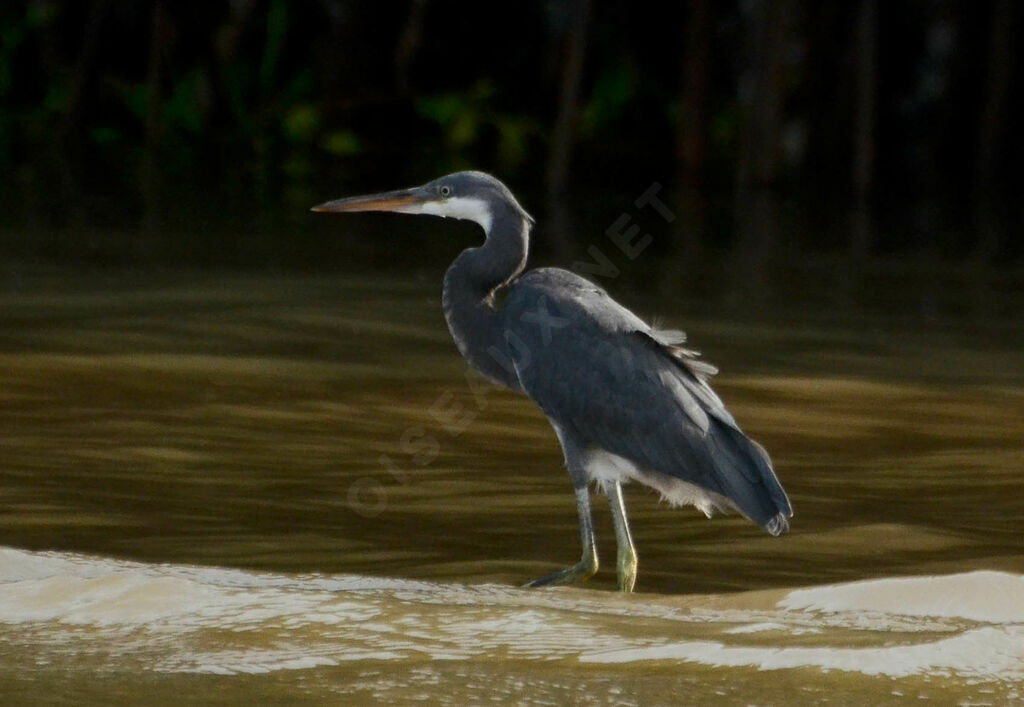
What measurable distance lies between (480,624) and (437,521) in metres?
1.69

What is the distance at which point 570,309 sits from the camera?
5.71m

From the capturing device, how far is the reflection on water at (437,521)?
425 cm

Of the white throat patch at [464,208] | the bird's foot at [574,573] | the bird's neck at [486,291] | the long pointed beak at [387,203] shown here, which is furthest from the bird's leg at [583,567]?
the long pointed beak at [387,203]

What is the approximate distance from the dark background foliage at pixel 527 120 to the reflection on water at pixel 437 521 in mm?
3538

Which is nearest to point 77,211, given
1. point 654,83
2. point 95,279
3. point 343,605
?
point 95,279

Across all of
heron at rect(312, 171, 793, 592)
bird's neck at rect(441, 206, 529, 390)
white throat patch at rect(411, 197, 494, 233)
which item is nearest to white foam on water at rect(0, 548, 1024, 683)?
heron at rect(312, 171, 793, 592)

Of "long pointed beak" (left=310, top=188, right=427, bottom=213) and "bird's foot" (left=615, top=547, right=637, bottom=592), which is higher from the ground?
"long pointed beak" (left=310, top=188, right=427, bottom=213)

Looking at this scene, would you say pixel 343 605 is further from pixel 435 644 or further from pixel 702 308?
pixel 702 308

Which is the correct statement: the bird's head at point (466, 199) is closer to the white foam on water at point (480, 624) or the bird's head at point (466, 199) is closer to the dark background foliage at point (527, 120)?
the white foam on water at point (480, 624)

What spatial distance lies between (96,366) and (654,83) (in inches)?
627

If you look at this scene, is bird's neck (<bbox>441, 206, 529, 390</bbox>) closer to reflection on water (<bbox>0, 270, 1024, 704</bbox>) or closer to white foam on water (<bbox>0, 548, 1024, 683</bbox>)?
reflection on water (<bbox>0, 270, 1024, 704</bbox>)

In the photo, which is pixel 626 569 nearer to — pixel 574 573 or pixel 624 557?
pixel 624 557

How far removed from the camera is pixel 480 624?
4.57 metres

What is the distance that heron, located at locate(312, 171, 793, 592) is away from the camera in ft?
18.1
